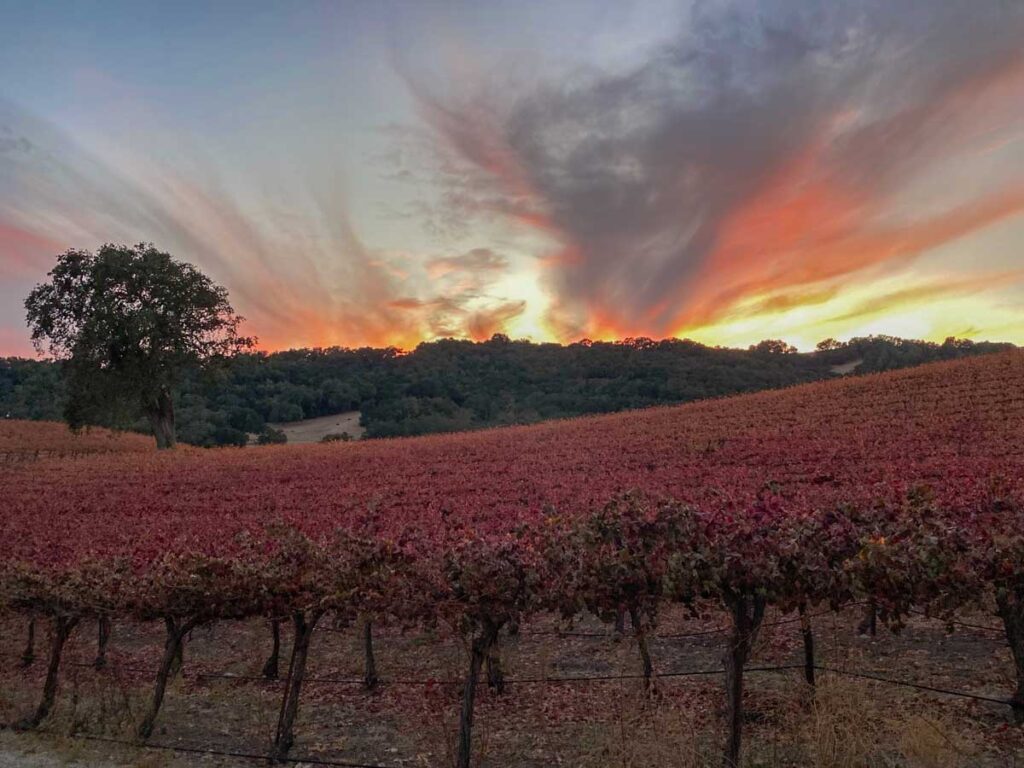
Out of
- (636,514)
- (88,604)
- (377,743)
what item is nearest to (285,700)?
(377,743)

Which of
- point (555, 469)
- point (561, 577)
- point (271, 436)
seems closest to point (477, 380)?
point (271, 436)

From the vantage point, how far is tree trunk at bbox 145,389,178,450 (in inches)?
1892

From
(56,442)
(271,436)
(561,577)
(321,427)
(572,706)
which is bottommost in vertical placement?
(572,706)

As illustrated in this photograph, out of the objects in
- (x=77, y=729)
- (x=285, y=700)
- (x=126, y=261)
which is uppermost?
(x=126, y=261)

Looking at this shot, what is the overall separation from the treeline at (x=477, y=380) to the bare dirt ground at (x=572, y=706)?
5266 cm

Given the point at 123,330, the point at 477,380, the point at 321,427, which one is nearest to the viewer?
the point at 123,330

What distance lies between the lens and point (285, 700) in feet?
29.2

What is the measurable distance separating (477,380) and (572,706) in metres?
79.5

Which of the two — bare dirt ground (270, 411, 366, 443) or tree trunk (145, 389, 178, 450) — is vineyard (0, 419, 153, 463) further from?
bare dirt ground (270, 411, 366, 443)

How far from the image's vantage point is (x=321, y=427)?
78.2 metres

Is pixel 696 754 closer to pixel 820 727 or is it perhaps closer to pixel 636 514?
pixel 820 727

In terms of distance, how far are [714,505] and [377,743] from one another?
5.19 meters

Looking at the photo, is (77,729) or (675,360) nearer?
(77,729)

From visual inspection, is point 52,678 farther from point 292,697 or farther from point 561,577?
point 561,577
